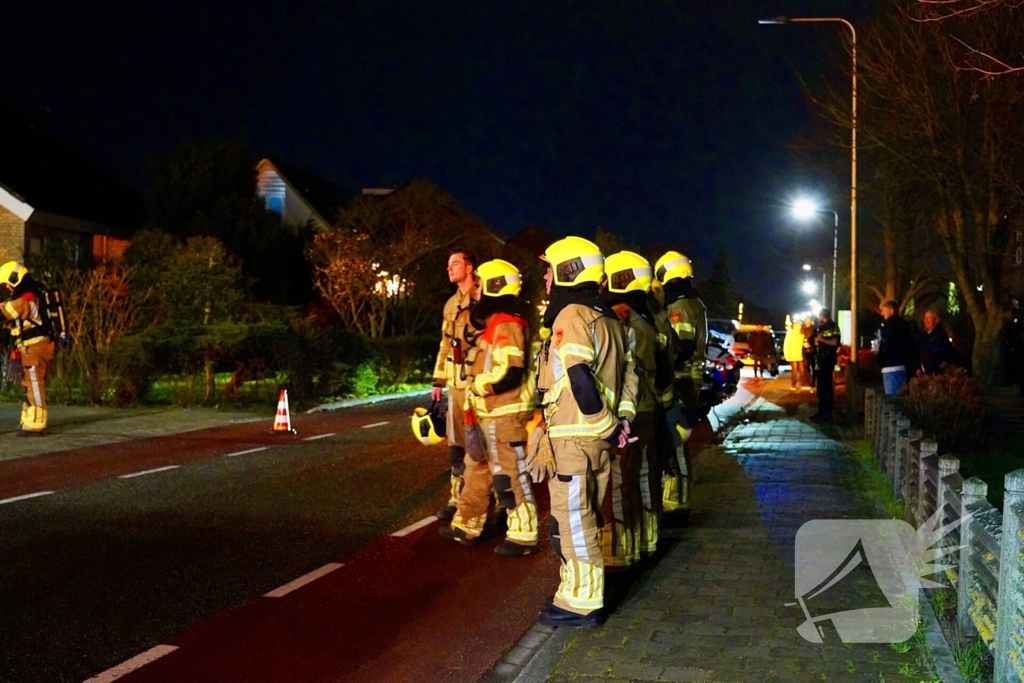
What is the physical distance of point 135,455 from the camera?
12.8 m

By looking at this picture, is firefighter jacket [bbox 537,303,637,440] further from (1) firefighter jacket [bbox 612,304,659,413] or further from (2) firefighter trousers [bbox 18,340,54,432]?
(2) firefighter trousers [bbox 18,340,54,432]

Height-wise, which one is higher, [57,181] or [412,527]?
[57,181]

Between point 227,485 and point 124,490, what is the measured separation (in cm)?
100

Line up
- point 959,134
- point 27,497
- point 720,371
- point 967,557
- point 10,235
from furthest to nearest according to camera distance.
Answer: point 10,235
point 720,371
point 959,134
point 27,497
point 967,557

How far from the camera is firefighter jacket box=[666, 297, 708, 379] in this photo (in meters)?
9.03

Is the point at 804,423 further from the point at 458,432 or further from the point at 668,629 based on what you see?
the point at 668,629

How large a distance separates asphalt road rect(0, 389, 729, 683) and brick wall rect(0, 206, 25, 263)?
18.2m

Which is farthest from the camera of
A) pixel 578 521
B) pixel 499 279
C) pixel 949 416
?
pixel 949 416

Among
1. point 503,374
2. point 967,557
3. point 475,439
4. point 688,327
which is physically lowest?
point 967,557

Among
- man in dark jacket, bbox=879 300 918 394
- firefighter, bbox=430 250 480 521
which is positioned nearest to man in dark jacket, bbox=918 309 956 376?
man in dark jacket, bbox=879 300 918 394

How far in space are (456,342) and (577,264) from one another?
2.42 m

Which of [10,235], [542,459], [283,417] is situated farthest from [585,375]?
[10,235]

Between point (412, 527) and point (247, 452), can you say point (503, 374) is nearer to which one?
point (412, 527)

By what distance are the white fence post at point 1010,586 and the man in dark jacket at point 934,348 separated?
1112 centimetres
